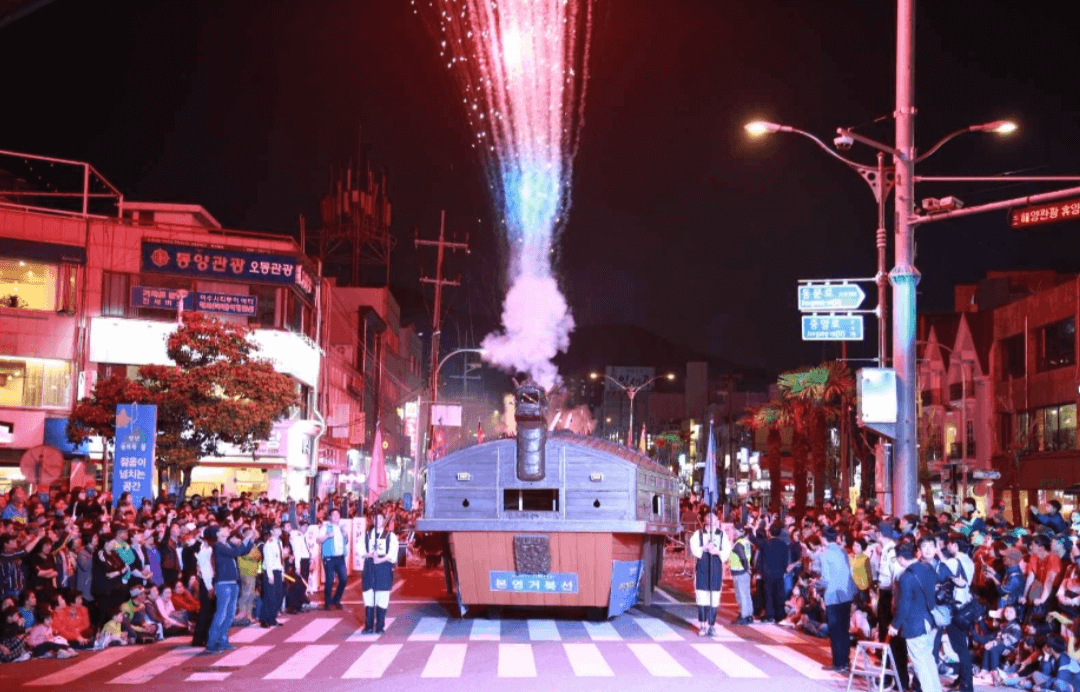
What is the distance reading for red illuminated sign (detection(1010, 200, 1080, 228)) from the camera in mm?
16484

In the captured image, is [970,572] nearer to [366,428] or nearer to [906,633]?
[906,633]

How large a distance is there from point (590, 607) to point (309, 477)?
33633 mm

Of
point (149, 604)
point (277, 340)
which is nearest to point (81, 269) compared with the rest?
point (277, 340)

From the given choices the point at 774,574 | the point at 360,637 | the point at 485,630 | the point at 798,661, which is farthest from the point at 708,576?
the point at 360,637

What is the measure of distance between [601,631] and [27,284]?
28325 millimetres

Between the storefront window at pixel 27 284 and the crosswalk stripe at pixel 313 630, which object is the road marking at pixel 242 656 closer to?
the crosswalk stripe at pixel 313 630

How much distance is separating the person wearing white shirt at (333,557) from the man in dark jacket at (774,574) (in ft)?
25.3

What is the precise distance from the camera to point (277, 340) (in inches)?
1746

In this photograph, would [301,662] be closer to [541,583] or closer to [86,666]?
[86,666]

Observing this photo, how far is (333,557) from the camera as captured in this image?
21781 mm

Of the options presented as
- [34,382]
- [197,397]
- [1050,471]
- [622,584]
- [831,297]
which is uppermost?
[831,297]

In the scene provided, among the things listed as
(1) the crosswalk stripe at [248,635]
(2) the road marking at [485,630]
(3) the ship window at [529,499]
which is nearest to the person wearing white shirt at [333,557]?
(1) the crosswalk stripe at [248,635]

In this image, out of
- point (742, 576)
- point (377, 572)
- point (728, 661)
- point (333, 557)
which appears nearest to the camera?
point (728, 661)

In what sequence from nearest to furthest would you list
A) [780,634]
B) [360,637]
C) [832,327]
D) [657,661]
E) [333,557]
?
[657,661], [360,637], [780,634], [832,327], [333,557]
